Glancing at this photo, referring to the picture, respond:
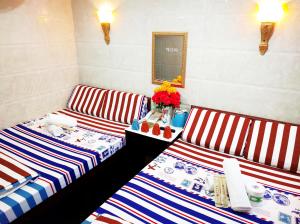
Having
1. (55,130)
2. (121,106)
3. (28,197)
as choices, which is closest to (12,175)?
(28,197)

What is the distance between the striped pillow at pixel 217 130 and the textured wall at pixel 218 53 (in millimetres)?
210

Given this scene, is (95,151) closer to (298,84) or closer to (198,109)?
(198,109)

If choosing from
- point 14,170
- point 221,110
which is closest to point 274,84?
point 221,110

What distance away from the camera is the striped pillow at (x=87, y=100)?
10.9 feet

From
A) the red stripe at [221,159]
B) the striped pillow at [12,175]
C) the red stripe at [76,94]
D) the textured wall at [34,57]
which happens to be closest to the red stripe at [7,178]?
the striped pillow at [12,175]

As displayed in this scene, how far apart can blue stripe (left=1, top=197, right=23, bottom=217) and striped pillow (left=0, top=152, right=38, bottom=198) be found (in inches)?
2.3

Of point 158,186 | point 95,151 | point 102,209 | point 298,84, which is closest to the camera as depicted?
point 102,209

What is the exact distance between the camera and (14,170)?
77.8 inches

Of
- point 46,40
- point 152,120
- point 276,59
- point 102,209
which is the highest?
point 46,40

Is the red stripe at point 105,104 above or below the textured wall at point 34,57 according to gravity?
below

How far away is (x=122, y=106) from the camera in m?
3.14

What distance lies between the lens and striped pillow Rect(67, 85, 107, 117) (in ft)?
10.9

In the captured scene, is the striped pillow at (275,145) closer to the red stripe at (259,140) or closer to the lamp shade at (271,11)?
the red stripe at (259,140)

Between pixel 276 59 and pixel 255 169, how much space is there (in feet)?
3.62
